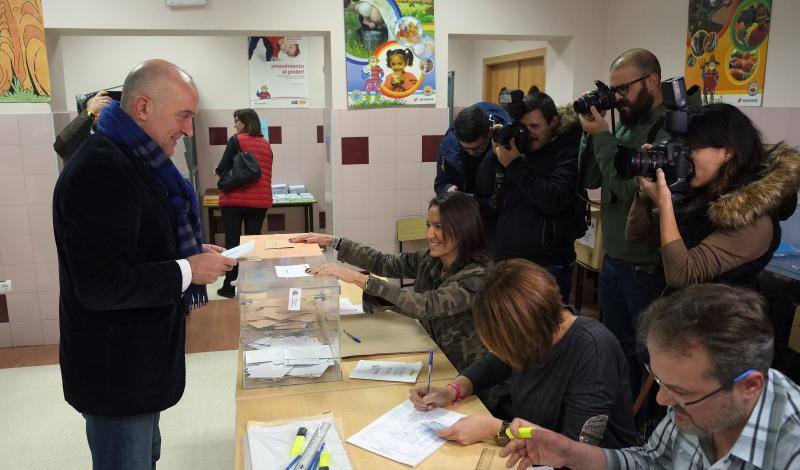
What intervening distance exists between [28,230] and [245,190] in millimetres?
1714

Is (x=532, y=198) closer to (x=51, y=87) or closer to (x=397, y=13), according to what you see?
(x=397, y=13)

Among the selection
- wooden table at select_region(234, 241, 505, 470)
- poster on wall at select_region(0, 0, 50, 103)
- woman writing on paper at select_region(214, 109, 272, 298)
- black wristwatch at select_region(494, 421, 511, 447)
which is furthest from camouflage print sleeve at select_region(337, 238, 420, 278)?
woman writing on paper at select_region(214, 109, 272, 298)

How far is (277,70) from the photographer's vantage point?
6875 mm

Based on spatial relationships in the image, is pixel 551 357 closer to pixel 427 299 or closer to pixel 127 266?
pixel 427 299

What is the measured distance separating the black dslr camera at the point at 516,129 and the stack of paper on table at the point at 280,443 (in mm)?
1768

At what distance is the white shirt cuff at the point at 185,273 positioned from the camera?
175cm

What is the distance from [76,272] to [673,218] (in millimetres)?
1852

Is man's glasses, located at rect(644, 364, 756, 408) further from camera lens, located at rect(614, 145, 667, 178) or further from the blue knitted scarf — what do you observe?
the blue knitted scarf

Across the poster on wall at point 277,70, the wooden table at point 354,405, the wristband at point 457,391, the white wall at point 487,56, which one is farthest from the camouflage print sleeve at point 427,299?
the poster on wall at point 277,70

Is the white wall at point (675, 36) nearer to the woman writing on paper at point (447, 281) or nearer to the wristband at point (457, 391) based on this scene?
the woman writing on paper at point (447, 281)

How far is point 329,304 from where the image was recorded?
2.15 meters

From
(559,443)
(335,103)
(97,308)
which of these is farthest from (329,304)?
(335,103)

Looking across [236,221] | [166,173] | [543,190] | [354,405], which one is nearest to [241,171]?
[236,221]

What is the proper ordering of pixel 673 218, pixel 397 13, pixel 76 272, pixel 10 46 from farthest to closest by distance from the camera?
pixel 397 13 < pixel 10 46 < pixel 673 218 < pixel 76 272
